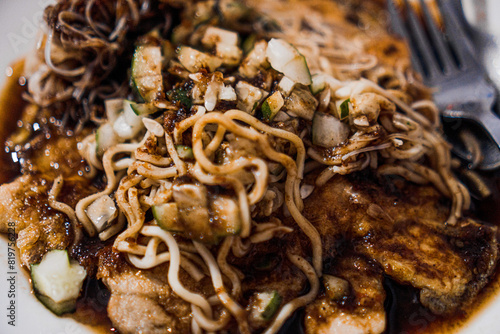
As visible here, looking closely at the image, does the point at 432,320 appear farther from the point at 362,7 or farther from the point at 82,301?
the point at 362,7

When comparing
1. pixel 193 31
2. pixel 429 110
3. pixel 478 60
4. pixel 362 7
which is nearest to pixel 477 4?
pixel 478 60

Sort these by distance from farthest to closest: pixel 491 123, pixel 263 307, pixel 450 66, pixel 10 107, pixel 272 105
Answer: pixel 450 66 < pixel 10 107 < pixel 491 123 < pixel 272 105 < pixel 263 307

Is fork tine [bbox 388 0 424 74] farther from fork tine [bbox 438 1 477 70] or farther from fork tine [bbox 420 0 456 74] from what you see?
fork tine [bbox 438 1 477 70]

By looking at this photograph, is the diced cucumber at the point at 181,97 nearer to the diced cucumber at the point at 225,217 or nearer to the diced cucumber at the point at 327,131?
the diced cucumber at the point at 225,217

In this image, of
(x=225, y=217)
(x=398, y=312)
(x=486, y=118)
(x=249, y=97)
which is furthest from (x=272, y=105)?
(x=486, y=118)

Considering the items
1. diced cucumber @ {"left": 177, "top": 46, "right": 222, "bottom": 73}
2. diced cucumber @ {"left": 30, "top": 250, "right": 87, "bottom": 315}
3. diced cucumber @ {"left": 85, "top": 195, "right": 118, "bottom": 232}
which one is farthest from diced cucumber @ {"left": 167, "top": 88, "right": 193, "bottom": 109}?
diced cucumber @ {"left": 30, "top": 250, "right": 87, "bottom": 315}

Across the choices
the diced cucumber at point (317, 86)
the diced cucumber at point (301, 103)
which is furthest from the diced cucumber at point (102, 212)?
the diced cucumber at point (317, 86)

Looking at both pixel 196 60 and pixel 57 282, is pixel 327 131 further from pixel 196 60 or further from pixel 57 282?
pixel 57 282
